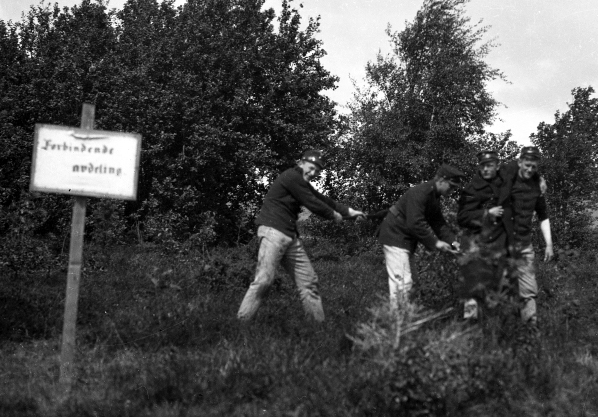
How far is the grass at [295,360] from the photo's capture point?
13.3ft

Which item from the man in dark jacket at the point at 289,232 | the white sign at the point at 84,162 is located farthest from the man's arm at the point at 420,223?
the white sign at the point at 84,162

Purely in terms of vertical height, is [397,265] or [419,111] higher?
[419,111]

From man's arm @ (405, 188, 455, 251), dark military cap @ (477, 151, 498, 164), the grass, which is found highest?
dark military cap @ (477, 151, 498, 164)

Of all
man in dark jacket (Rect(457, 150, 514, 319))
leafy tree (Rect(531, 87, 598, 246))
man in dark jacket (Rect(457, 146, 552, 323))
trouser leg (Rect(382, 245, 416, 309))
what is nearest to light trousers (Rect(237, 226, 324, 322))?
trouser leg (Rect(382, 245, 416, 309))

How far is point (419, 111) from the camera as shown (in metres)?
29.2

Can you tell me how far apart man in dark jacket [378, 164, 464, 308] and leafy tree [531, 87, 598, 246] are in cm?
2269

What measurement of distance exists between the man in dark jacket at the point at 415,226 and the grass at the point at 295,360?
1.12ft

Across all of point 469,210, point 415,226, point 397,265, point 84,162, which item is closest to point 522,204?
point 469,210

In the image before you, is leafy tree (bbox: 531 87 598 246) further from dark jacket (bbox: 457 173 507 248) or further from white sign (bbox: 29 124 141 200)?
white sign (bbox: 29 124 141 200)

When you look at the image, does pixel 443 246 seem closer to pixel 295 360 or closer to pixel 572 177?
pixel 295 360

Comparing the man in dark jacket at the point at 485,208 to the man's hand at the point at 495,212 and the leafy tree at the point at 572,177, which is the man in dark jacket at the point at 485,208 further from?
the leafy tree at the point at 572,177

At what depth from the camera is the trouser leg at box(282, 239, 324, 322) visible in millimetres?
6449

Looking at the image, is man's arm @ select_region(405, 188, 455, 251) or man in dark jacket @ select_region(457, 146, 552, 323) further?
man in dark jacket @ select_region(457, 146, 552, 323)

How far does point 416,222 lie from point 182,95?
21011 millimetres
